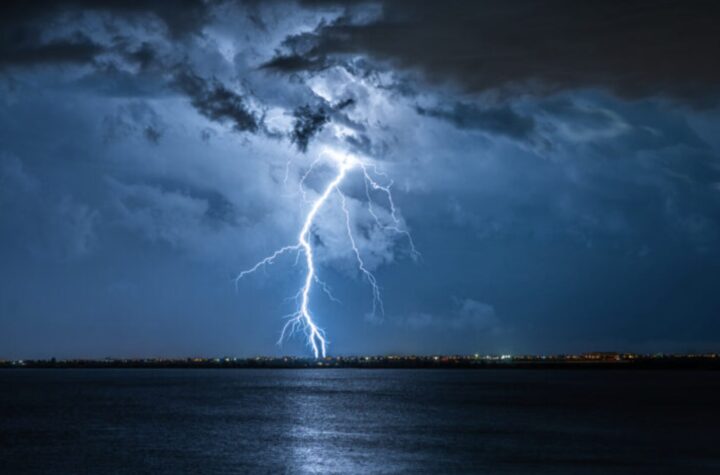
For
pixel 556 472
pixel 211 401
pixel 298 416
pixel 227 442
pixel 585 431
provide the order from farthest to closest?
pixel 211 401 < pixel 298 416 < pixel 585 431 < pixel 227 442 < pixel 556 472

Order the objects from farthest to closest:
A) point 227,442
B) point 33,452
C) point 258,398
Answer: point 258,398 → point 227,442 → point 33,452

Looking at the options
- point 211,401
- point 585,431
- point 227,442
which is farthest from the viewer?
point 211,401

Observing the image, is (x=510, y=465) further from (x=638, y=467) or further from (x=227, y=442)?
(x=227, y=442)

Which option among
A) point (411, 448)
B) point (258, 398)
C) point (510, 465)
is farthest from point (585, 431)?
point (258, 398)

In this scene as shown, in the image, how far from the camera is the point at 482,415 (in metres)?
54.2

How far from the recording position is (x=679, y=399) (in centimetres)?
7125

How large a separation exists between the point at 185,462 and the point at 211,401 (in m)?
39.5

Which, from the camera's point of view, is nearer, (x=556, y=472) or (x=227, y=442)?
(x=556, y=472)

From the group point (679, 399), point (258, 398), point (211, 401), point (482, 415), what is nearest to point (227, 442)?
point (482, 415)

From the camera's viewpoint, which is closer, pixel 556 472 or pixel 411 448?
pixel 556 472

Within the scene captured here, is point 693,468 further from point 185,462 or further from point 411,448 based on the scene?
point 185,462

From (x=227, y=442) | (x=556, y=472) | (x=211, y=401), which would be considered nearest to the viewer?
(x=556, y=472)

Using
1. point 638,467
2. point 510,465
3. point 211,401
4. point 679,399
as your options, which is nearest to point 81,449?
point 510,465

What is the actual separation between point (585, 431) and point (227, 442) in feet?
54.7
